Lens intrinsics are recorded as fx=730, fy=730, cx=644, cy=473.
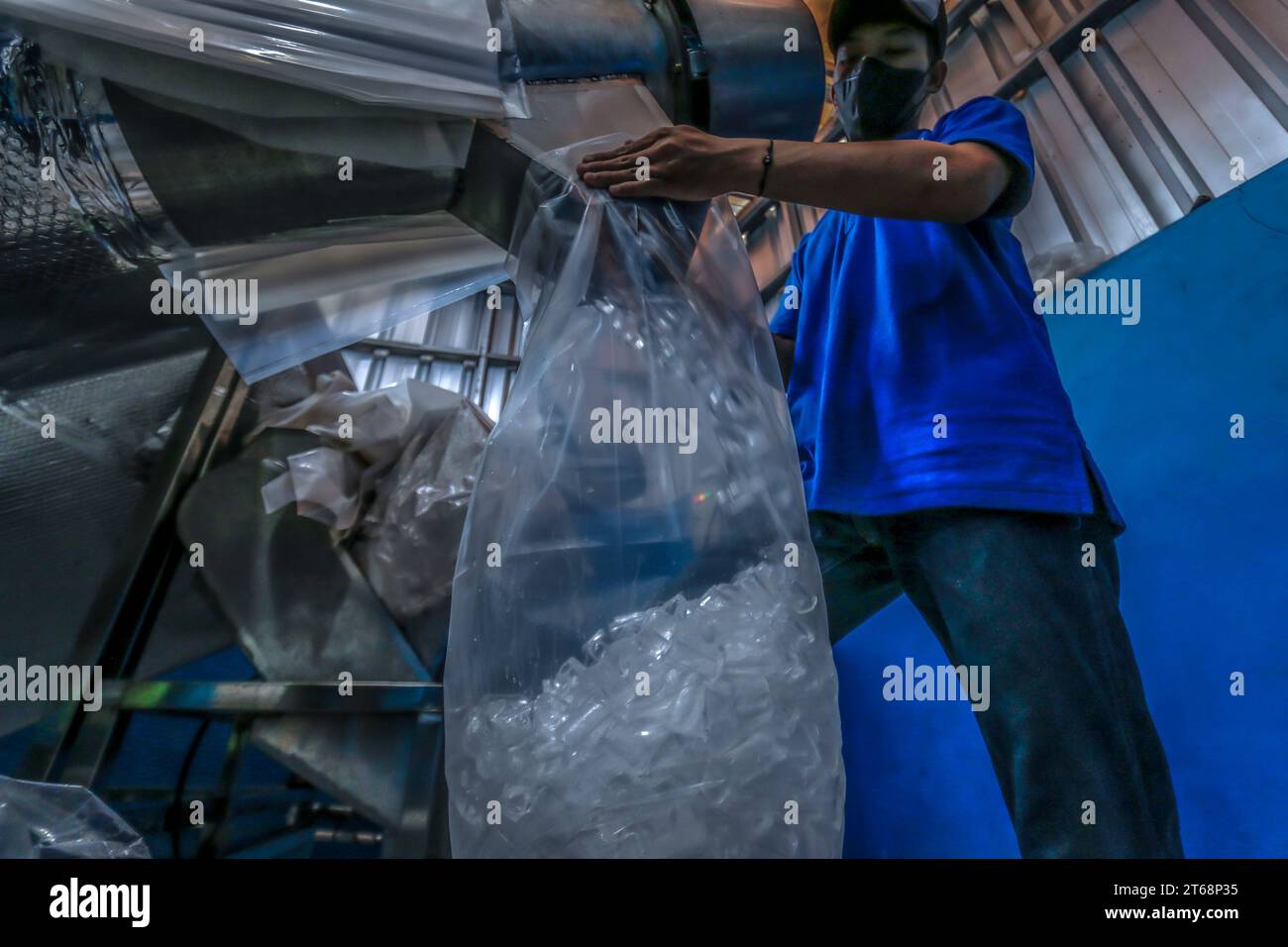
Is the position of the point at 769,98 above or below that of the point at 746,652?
above

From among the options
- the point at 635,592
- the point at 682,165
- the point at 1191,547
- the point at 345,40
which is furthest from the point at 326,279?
the point at 1191,547

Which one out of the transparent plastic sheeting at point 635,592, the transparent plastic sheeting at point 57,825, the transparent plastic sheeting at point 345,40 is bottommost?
the transparent plastic sheeting at point 57,825

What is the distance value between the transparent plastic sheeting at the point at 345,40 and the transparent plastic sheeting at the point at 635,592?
106 mm

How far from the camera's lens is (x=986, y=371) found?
25.1 inches

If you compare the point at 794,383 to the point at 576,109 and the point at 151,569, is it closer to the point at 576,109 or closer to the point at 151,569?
the point at 576,109

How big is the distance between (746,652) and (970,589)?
0.22 m

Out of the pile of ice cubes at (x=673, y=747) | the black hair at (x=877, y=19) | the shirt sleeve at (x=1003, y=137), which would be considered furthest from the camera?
the black hair at (x=877, y=19)

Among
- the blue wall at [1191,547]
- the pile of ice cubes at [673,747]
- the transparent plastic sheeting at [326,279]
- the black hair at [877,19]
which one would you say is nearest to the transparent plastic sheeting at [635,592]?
the pile of ice cubes at [673,747]

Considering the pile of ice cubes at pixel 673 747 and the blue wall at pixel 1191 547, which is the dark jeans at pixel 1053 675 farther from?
the blue wall at pixel 1191 547

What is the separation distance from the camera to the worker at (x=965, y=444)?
54 centimetres

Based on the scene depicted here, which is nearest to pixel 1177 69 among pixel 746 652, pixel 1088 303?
pixel 1088 303

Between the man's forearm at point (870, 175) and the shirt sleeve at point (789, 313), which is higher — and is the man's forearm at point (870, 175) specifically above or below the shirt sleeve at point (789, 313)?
below

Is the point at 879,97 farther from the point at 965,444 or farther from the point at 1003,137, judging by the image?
the point at 965,444
